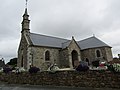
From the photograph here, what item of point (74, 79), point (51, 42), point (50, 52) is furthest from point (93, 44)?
point (74, 79)

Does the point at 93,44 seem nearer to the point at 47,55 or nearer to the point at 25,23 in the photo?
the point at 47,55

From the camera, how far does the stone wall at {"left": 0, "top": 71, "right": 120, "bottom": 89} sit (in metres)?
9.04

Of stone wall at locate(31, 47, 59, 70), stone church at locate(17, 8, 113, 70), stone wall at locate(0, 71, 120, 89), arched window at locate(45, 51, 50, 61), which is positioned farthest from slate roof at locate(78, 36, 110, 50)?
stone wall at locate(0, 71, 120, 89)

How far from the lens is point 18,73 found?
15.9 metres

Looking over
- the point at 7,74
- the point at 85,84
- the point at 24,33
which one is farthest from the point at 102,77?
the point at 24,33

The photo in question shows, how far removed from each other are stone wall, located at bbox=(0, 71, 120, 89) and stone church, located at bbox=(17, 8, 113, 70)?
447 inches

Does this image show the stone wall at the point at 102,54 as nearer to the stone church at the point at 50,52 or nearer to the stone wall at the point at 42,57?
the stone church at the point at 50,52

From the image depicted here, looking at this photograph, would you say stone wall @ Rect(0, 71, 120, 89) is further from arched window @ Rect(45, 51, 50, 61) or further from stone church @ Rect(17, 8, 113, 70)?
arched window @ Rect(45, 51, 50, 61)

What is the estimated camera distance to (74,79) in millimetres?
10789

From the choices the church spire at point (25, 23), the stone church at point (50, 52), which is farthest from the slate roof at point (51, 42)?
the church spire at point (25, 23)

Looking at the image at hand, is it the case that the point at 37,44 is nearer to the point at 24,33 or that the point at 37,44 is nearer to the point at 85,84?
the point at 24,33

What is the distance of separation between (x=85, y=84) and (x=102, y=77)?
1465 millimetres

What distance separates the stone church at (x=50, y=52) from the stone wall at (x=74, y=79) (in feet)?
37.3

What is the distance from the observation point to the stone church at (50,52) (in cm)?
2694
